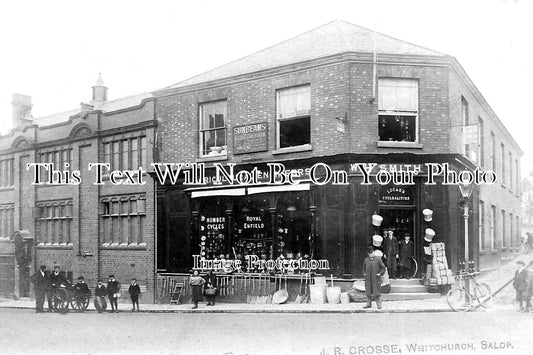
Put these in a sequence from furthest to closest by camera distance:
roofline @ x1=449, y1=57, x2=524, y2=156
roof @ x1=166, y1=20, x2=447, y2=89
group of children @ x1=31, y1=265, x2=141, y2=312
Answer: group of children @ x1=31, y1=265, x2=141, y2=312, roofline @ x1=449, y1=57, x2=524, y2=156, roof @ x1=166, y1=20, x2=447, y2=89

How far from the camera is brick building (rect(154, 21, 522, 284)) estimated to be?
16.1 metres

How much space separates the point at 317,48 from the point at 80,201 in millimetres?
11980

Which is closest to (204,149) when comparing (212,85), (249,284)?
(212,85)

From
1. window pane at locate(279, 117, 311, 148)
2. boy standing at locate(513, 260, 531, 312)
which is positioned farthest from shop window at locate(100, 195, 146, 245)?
boy standing at locate(513, 260, 531, 312)

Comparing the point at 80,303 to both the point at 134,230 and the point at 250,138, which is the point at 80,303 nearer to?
the point at 134,230

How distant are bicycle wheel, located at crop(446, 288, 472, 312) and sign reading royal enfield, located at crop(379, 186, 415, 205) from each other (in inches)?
121

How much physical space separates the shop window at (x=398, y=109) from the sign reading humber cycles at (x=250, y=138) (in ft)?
12.1

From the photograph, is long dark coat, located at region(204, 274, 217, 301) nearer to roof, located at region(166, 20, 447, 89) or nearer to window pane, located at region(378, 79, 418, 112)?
roof, located at region(166, 20, 447, 89)

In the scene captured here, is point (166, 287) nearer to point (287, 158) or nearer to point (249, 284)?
point (249, 284)

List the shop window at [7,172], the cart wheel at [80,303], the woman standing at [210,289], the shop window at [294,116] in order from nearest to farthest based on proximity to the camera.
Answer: the shop window at [294,116], the woman standing at [210,289], the cart wheel at [80,303], the shop window at [7,172]

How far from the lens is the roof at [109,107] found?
25066 mm

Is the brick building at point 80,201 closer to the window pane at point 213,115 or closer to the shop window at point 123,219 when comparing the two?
the shop window at point 123,219

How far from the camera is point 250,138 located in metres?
18.1

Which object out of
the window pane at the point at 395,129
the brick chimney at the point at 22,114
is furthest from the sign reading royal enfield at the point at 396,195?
the brick chimney at the point at 22,114
